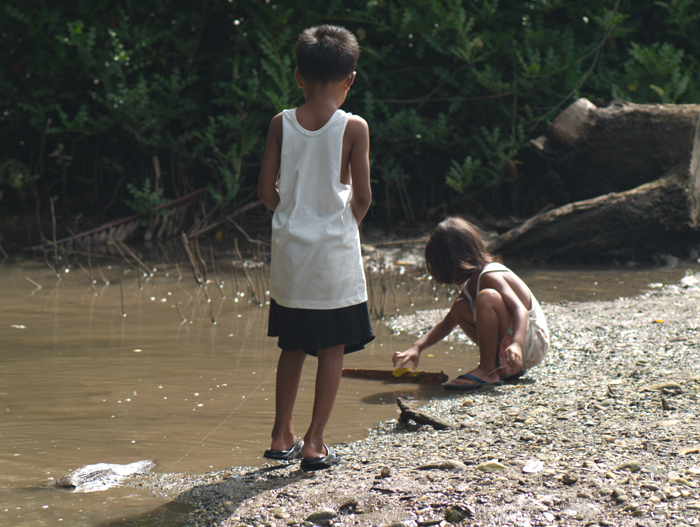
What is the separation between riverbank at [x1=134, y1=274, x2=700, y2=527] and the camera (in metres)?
2.06

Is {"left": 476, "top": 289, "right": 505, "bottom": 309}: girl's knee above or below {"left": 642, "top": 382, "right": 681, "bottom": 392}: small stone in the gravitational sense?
above

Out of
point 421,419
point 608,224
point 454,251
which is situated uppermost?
point 608,224

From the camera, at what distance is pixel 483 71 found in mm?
8414

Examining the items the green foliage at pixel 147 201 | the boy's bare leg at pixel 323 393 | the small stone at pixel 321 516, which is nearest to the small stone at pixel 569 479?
the small stone at pixel 321 516

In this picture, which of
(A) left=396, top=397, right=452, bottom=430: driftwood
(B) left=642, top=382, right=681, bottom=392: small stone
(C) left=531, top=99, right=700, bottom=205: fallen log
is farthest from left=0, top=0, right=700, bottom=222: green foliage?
(A) left=396, top=397, right=452, bottom=430: driftwood

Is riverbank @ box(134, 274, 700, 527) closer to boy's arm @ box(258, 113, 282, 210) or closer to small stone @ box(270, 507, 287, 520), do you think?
small stone @ box(270, 507, 287, 520)

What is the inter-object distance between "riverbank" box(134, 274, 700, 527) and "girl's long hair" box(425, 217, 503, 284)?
0.63 meters

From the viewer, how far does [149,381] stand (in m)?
3.72

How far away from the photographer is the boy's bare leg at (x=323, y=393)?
2.52m

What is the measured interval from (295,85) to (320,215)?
6.01 meters

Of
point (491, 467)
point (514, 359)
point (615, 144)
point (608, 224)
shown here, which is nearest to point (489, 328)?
point (514, 359)

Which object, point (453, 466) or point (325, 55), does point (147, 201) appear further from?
point (453, 466)

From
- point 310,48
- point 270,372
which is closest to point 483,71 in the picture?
point 270,372

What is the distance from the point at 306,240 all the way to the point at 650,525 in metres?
1.35
